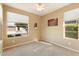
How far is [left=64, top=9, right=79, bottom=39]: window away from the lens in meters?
2.77

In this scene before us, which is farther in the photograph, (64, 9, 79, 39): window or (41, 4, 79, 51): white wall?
(41, 4, 79, 51): white wall

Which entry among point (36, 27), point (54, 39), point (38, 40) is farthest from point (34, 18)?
point (54, 39)

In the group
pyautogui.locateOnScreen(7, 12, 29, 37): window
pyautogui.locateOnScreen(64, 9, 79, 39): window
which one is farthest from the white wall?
pyautogui.locateOnScreen(7, 12, 29, 37): window

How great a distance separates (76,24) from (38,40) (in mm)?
2003

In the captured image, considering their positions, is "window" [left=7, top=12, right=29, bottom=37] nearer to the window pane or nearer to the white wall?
the white wall

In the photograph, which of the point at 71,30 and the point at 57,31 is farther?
the point at 57,31

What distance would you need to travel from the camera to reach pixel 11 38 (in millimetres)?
2977

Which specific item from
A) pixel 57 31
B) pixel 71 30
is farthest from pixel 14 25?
pixel 71 30

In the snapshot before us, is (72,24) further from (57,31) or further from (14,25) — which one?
(14,25)

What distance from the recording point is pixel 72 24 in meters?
2.87

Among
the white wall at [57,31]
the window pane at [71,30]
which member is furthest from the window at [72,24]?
the white wall at [57,31]

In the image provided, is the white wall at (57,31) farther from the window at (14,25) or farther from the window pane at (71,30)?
the window at (14,25)

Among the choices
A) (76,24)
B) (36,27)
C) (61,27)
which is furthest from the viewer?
(36,27)

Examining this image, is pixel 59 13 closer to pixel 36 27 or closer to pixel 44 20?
pixel 44 20
